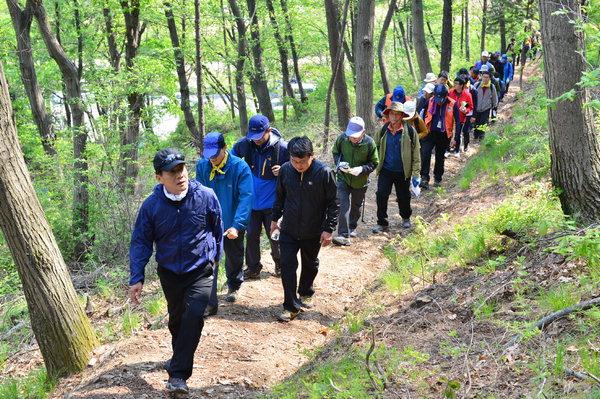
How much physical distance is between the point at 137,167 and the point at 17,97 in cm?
1024

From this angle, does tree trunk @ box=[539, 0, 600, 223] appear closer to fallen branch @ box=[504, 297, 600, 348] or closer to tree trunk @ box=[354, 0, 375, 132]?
fallen branch @ box=[504, 297, 600, 348]

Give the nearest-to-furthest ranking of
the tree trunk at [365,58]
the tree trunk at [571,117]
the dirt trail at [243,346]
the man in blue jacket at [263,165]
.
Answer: the dirt trail at [243,346] < the tree trunk at [571,117] < the man in blue jacket at [263,165] < the tree trunk at [365,58]

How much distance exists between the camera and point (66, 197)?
13.2m

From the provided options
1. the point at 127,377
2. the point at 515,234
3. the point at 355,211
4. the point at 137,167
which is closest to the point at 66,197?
the point at 137,167

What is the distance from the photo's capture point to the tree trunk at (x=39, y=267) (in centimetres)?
492

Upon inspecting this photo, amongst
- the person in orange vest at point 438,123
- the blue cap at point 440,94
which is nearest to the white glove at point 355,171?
the person in orange vest at point 438,123

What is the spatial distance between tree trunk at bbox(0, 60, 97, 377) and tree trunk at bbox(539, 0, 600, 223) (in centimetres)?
528

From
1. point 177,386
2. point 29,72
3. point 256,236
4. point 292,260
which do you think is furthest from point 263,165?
point 29,72

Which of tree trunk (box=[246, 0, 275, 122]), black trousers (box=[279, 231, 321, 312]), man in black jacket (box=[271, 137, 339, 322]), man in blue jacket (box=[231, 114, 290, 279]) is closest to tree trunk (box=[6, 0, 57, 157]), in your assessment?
tree trunk (box=[246, 0, 275, 122])

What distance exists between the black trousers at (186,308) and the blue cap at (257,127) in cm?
215

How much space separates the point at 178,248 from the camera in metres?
4.42

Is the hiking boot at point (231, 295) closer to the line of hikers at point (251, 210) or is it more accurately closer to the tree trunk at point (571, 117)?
the line of hikers at point (251, 210)

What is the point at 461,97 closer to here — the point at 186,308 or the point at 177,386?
the point at 186,308

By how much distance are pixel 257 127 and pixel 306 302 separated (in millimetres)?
2217
